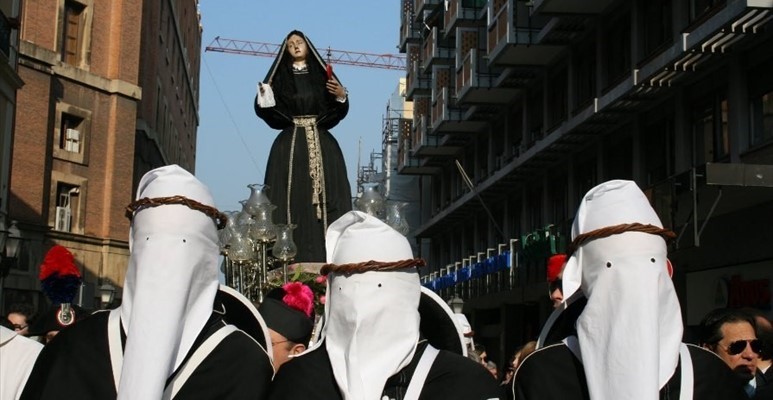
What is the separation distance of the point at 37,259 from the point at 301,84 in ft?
95.1

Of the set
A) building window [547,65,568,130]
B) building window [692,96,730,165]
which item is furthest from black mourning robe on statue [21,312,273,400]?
building window [547,65,568,130]

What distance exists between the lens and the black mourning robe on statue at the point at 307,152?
9.44 meters

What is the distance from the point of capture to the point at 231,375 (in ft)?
15.0

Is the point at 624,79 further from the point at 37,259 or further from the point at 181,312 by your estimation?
the point at 181,312

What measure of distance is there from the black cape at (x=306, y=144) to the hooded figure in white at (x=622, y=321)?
16.2 feet

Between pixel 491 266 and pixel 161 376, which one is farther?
pixel 491 266

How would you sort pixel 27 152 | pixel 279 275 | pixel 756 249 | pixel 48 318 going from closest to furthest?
1. pixel 48 318
2. pixel 279 275
3. pixel 756 249
4. pixel 27 152

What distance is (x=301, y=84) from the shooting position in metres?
9.48

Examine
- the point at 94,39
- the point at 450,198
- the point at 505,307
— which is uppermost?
the point at 94,39

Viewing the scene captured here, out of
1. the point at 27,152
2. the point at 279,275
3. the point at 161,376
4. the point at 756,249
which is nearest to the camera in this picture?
the point at 161,376

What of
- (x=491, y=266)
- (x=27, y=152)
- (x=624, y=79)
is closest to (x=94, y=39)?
(x=27, y=152)

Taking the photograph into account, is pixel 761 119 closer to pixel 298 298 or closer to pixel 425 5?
pixel 298 298

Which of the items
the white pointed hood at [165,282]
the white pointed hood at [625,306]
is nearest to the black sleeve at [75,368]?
the white pointed hood at [165,282]

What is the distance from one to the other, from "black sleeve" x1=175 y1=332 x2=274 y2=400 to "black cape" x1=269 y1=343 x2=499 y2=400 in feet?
0.35
